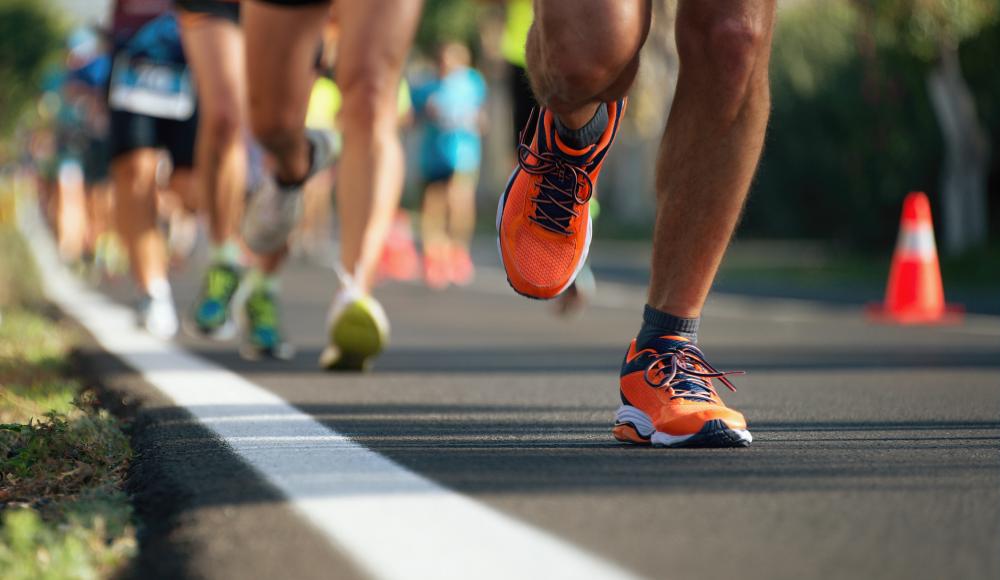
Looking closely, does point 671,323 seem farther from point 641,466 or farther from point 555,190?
point 641,466

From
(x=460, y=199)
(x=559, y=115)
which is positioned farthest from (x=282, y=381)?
(x=460, y=199)

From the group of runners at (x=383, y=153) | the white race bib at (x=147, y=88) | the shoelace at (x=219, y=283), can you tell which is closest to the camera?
the group of runners at (x=383, y=153)

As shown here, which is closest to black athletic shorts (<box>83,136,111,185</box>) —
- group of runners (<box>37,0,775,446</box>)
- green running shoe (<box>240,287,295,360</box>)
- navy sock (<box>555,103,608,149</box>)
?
group of runners (<box>37,0,775,446</box>)

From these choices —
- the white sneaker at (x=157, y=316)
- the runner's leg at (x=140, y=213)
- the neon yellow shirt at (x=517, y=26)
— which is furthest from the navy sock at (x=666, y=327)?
the neon yellow shirt at (x=517, y=26)

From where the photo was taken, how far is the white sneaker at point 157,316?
24.4 ft

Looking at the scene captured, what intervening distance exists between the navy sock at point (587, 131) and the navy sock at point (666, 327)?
1.26ft

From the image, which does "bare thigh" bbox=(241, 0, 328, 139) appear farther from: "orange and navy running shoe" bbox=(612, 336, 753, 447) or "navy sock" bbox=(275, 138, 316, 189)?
"orange and navy running shoe" bbox=(612, 336, 753, 447)

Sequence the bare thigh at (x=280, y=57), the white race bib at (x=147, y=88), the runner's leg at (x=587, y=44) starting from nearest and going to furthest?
1. the runner's leg at (x=587, y=44)
2. the bare thigh at (x=280, y=57)
3. the white race bib at (x=147, y=88)

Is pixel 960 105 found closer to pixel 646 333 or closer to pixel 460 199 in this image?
pixel 460 199

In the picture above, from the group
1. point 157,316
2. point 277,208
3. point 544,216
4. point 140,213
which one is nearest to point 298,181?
point 277,208

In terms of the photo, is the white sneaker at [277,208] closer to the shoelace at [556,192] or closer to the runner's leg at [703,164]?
the shoelace at [556,192]

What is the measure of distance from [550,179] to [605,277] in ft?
38.4

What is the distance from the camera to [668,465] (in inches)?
124

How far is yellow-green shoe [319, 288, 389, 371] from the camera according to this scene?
5.11 meters
